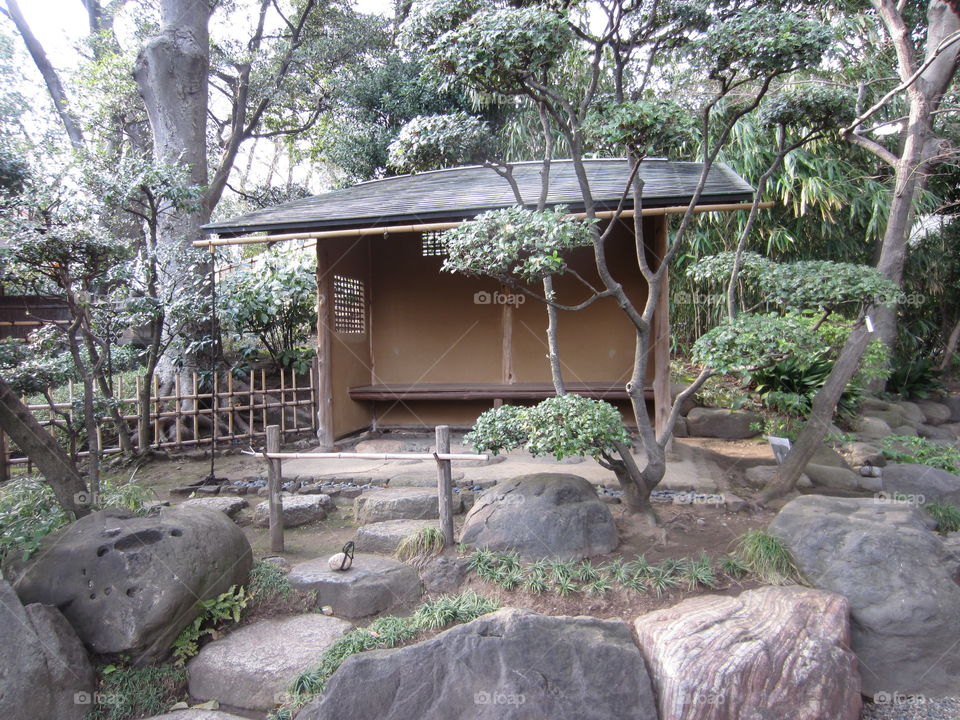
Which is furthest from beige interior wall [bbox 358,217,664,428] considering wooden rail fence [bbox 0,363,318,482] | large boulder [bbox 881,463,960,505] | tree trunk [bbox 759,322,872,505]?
large boulder [bbox 881,463,960,505]

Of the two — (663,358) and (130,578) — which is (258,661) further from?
(663,358)

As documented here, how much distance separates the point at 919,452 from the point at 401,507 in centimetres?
570

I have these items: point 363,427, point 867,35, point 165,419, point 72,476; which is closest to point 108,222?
point 165,419

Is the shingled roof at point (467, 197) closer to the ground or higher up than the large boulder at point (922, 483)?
higher up

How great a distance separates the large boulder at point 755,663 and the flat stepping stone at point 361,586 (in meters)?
1.42

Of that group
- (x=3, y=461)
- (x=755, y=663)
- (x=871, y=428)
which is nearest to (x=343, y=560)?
(x=755, y=663)

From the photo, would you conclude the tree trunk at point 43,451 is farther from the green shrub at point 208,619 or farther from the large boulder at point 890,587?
the large boulder at point 890,587

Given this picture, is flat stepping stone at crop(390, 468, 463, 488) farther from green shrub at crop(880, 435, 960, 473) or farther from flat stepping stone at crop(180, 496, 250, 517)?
green shrub at crop(880, 435, 960, 473)

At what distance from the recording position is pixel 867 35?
10.1m

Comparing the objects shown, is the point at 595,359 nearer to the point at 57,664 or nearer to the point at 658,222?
the point at 658,222

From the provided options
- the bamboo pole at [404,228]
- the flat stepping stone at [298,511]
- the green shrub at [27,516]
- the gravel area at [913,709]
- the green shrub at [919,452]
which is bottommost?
the gravel area at [913,709]

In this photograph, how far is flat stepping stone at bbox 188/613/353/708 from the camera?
308 cm

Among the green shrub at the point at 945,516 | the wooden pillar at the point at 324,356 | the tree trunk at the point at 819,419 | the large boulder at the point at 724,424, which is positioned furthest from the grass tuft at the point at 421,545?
the large boulder at the point at 724,424

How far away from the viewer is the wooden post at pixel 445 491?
414cm
